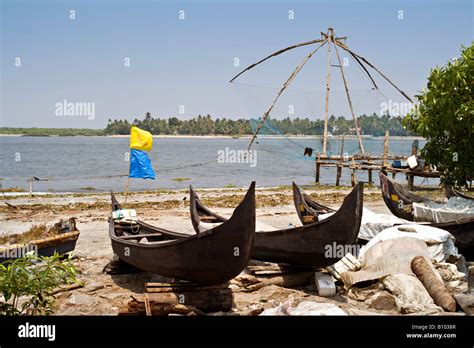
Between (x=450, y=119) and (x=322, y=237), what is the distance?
435 cm

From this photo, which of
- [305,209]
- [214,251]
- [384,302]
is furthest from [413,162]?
[214,251]

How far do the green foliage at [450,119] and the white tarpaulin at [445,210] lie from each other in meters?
0.53

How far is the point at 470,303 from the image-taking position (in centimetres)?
685

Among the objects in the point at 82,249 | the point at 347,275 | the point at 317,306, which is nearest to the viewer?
the point at 317,306

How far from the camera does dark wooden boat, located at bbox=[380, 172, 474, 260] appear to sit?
953 cm

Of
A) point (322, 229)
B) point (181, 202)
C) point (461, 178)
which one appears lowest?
point (181, 202)

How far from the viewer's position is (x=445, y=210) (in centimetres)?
1065

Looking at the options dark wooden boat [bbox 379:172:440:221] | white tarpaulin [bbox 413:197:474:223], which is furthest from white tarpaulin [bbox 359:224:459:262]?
dark wooden boat [bbox 379:172:440:221]

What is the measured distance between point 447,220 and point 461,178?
3.84ft

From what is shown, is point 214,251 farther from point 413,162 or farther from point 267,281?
point 413,162

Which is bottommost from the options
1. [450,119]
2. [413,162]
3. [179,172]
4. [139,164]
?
[179,172]

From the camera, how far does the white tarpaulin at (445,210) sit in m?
10.4
